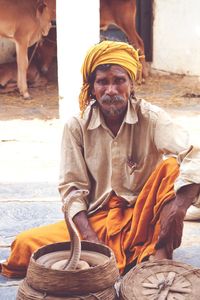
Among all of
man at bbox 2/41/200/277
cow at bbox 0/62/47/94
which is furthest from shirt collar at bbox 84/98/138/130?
cow at bbox 0/62/47/94

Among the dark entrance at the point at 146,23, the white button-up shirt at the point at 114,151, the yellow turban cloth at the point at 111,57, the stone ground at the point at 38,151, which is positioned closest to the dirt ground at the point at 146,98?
the stone ground at the point at 38,151

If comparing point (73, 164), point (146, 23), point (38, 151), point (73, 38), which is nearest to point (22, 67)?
point (146, 23)

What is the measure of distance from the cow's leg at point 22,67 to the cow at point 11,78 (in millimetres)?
363

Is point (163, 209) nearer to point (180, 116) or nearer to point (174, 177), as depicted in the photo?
point (174, 177)

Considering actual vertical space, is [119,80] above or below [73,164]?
above

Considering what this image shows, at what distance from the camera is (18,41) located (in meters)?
9.77

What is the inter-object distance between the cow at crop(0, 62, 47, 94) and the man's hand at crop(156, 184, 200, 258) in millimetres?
7199

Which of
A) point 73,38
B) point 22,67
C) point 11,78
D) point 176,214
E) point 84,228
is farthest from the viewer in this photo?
point 11,78

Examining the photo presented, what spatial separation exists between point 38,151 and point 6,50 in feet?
14.7

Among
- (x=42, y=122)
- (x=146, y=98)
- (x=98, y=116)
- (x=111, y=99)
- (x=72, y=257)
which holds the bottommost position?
(x=146, y=98)

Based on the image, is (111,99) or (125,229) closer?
(111,99)

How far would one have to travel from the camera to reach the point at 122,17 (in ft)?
34.3

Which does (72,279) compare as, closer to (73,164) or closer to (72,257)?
(72,257)

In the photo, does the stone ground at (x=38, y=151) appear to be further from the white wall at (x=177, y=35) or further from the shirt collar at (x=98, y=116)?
the shirt collar at (x=98, y=116)
